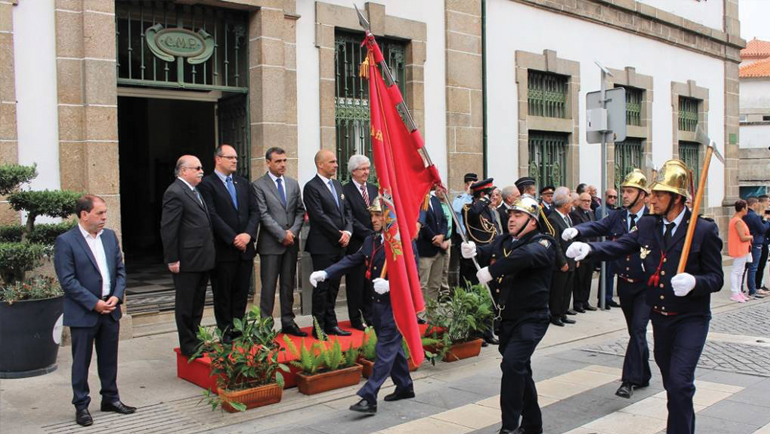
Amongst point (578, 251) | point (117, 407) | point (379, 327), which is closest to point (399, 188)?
point (379, 327)

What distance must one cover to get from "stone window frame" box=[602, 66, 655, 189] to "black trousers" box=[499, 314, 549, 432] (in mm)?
11964

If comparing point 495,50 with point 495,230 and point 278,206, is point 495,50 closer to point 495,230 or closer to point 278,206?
point 495,230

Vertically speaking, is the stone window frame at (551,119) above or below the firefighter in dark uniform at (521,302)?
above

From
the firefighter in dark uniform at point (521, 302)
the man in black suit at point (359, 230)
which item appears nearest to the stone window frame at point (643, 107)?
the man in black suit at point (359, 230)

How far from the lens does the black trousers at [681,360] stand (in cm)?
500

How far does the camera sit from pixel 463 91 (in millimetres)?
13227

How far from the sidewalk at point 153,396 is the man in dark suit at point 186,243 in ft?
1.89

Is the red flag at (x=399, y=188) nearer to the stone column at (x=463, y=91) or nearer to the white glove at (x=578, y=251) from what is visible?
the white glove at (x=578, y=251)

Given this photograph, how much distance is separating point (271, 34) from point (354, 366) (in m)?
5.15

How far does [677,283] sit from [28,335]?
5691 millimetres

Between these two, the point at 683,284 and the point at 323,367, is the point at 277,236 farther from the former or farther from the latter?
the point at 683,284

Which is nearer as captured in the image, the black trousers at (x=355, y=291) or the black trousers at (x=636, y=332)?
the black trousers at (x=636, y=332)

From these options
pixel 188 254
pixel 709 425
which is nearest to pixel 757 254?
pixel 709 425

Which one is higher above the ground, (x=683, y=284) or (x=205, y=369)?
(x=683, y=284)
